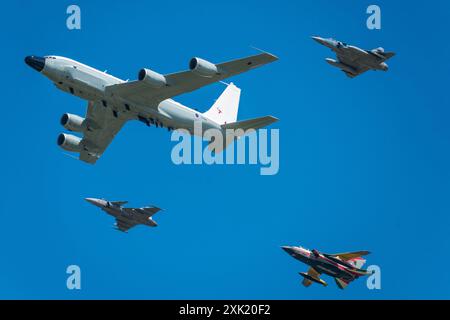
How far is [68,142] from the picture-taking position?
7406 cm

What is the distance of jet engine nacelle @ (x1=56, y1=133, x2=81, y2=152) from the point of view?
73969 millimetres

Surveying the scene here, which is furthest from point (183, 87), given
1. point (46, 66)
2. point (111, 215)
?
point (111, 215)

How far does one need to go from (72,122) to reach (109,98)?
6100 millimetres

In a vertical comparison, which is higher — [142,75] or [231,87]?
[231,87]

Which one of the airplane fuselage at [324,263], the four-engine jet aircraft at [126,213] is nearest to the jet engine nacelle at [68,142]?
the four-engine jet aircraft at [126,213]

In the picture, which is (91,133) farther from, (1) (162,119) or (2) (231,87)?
(2) (231,87)

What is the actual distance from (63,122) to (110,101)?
6163 millimetres

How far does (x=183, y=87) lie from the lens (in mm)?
66938

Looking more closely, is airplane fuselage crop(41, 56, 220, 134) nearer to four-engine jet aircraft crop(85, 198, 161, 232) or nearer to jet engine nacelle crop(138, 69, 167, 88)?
jet engine nacelle crop(138, 69, 167, 88)

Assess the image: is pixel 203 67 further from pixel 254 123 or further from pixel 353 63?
pixel 353 63

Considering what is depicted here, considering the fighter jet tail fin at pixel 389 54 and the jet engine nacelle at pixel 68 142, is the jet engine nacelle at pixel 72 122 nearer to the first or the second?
the jet engine nacelle at pixel 68 142

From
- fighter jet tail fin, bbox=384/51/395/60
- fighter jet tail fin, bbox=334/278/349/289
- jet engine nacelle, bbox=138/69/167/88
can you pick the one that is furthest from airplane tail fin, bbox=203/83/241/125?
fighter jet tail fin, bbox=334/278/349/289

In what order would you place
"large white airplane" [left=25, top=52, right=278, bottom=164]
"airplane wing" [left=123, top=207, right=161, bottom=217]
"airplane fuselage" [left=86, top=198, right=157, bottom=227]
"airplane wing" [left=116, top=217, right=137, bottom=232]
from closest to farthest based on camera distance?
"large white airplane" [left=25, top=52, right=278, bottom=164], "airplane wing" [left=123, top=207, right=161, bottom=217], "airplane fuselage" [left=86, top=198, right=157, bottom=227], "airplane wing" [left=116, top=217, right=137, bottom=232]

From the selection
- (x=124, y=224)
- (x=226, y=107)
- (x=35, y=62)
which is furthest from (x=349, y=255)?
(x=35, y=62)
